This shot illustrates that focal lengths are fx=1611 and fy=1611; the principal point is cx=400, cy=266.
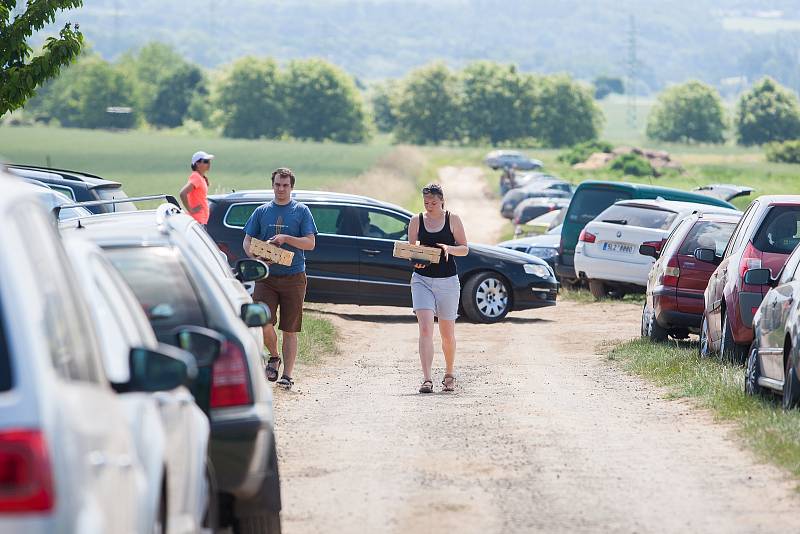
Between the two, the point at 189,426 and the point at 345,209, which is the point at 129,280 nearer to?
the point at 189,426

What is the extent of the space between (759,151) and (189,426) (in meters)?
153

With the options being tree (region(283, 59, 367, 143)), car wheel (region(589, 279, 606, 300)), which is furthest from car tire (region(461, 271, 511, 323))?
tree (region(283, 59, 367, 143))

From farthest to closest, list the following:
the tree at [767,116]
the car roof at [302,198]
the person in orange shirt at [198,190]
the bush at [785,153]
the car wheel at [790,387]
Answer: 1. the tree at [767,116]
2. the bush at [785,153]
3. the car roof at [302,198]
4. the person in orange shirt at [198,190]
5. the car wheel at [790,387]

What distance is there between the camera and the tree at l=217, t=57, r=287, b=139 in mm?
188000

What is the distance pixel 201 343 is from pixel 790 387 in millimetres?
5393

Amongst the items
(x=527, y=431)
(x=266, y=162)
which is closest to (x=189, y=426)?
(x=527, y=431)

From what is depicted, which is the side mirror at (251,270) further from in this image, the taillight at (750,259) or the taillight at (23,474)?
the taillight at (23,474)

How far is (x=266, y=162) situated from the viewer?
10106 cm

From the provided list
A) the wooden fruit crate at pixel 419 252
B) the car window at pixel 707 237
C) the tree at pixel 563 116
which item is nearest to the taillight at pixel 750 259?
the car window at pixel 707 237

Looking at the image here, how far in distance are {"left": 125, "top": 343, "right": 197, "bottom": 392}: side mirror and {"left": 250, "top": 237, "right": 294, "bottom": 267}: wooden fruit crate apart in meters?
8.41

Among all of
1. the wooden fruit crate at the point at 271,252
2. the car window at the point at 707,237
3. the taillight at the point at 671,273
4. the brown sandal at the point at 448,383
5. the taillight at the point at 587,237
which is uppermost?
the wooden fruit crate at the point at 271,252

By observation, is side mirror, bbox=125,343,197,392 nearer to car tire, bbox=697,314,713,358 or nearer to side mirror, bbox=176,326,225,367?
side mirror, bbox=176,326,225,367

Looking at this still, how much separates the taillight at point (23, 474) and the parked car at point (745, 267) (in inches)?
420

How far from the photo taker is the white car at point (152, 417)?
466 centimetres
